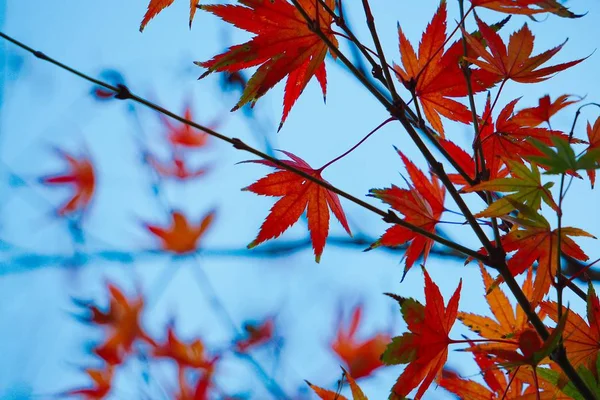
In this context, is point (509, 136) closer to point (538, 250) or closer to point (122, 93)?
point (538, 250)

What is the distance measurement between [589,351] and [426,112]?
0.38m

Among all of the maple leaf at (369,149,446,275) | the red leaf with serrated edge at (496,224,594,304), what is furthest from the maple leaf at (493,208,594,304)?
the maple leaf at (369,149,446,275)

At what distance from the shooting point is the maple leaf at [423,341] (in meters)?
0.60

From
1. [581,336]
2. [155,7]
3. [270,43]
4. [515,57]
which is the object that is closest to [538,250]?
[581,336]

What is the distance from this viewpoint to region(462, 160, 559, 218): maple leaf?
1.89ft

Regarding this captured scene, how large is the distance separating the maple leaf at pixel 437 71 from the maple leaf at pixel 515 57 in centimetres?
3

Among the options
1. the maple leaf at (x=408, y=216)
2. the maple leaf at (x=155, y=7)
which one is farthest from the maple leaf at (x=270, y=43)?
the maple leaf at (x=408, y=216)

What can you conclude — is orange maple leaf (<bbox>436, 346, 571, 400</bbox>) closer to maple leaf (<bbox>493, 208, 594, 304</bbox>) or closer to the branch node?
maple leaf (<bbox>493, 208, 594, 304</bbox>)

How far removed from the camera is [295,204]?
719 millimetres

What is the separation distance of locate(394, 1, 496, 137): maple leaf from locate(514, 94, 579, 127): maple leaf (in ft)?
0.19

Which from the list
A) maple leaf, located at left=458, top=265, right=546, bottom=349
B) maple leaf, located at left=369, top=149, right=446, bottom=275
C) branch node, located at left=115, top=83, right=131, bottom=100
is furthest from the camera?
maple leaf, located at left=458, top=265, right=546, bottom=349

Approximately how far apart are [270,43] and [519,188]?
0.33 m

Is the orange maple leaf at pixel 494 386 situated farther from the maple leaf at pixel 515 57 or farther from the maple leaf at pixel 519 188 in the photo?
the maple leaf at pixel 515 57

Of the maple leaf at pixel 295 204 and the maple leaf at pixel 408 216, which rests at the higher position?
the maple leaf at pixel 295 204
